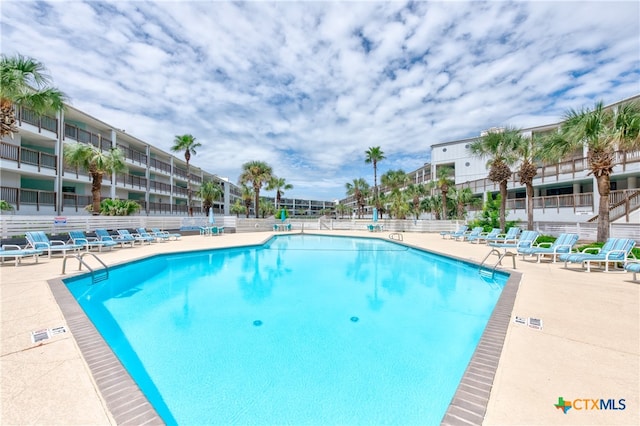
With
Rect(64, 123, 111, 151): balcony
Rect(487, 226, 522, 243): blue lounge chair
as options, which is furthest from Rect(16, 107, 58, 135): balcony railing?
Rect(487, 226, 522, 243): blue lounge chair

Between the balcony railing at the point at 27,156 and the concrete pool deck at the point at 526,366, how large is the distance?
53.4 feet

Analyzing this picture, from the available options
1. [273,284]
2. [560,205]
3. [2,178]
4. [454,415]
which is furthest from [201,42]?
[560,205]

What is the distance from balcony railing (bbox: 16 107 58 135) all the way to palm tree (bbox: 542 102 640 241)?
27.2 metres

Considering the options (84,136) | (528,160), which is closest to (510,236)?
(528,160)

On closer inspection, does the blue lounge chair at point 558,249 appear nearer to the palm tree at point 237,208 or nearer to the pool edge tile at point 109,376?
the pool edge tile at point 109,376

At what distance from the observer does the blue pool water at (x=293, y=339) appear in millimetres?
3127

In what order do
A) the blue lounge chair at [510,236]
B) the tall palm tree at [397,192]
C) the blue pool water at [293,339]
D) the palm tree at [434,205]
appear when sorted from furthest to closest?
the tall palm tree at [397,192]
the palm tree at [434,205]
the blue lounge chair at [510,236]
the blue pool water at [293,339]

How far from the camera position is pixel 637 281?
677 centimetres

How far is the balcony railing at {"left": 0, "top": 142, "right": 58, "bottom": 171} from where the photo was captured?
608 inches

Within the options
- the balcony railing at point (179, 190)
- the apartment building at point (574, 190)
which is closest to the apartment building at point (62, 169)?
the balcony railing at point (179, 190)

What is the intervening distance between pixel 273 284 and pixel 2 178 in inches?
756

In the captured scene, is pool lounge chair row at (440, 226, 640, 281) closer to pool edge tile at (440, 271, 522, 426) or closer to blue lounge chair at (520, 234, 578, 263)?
blue lounge chair at (520, 234, 578, 263)

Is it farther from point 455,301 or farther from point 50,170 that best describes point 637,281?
point 50,170

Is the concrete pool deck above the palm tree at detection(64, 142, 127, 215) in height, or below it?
below
